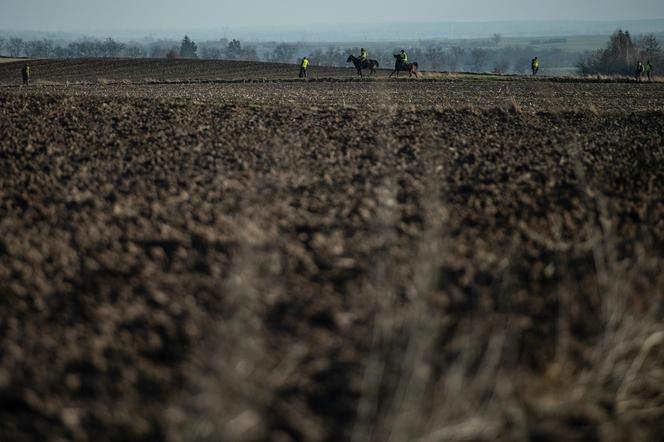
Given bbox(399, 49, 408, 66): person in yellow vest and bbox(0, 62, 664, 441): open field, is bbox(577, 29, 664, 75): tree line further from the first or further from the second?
bbox(0, 62, 664, 441): open field

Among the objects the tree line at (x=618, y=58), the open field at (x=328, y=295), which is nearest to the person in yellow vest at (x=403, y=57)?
the open field at (x=328, y=295)

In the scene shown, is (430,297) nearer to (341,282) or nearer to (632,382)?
(341,282)

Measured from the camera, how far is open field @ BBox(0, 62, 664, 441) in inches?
160

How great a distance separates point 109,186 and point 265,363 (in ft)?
16.8

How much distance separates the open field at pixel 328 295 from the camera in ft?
13.4

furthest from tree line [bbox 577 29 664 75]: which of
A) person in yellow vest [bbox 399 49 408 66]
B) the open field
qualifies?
the open field

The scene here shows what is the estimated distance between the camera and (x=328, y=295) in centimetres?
548

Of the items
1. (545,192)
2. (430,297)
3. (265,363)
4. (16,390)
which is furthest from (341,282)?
(545,192)

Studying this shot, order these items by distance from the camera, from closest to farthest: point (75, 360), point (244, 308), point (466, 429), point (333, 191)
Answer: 1. point (466, 429)
2. point (75, 360)
3. point (244, 308)
4. point (333, 191)

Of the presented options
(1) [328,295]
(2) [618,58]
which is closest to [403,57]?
(1) [328,295]

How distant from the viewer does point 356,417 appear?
159 inches

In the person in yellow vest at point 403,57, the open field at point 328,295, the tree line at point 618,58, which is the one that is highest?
the tree line at point 618,58

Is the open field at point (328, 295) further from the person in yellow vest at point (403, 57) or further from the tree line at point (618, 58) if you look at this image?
the tree line at point (618, 58)

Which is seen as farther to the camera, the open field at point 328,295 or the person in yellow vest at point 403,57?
the person in yellow vest at point 403,57
